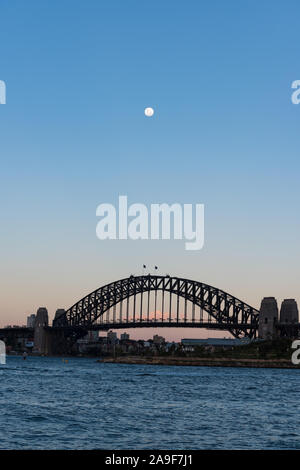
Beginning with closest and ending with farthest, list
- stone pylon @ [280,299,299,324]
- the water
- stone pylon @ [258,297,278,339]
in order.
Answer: the water < stone pylon @ [258,297,278,339] < stone pylon @ [280,299,299,324]

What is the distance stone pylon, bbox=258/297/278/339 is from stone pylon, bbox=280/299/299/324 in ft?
9.91

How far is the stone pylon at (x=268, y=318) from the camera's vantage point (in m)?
185

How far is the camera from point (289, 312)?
616 feet

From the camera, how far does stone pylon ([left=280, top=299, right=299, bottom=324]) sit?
187 meters

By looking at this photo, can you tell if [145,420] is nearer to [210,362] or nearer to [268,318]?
[210,362]

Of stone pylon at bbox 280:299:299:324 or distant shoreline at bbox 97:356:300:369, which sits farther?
stone pylon at bbox 280:299:299:324

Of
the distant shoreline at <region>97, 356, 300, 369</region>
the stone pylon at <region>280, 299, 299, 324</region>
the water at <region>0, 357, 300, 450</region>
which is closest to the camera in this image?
the water at <region>0, 357, 300, 450</region>

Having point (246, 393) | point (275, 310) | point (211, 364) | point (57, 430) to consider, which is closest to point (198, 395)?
point (246, 393)

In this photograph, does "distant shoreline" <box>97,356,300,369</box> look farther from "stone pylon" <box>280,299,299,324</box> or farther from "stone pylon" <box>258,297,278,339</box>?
"stone pylon" <box>280,299,299,324</box>

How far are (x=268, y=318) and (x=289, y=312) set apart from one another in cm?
662

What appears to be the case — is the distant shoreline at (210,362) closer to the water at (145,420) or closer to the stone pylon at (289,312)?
the stone pylon at (289,312)

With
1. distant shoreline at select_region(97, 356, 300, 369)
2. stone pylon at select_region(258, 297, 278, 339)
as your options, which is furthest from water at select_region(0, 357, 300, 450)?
stone pylon at select_region(258, 297, 278, 339)

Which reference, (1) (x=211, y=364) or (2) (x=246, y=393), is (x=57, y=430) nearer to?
(2) (x=246, y=393)
